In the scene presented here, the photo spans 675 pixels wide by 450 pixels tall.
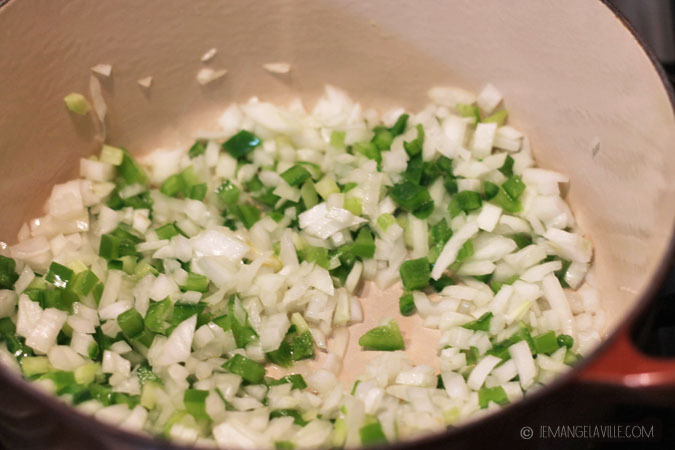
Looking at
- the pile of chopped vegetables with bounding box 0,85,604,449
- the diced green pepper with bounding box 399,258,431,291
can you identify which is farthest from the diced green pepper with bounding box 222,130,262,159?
the diced green pepper with bounding box 399,258,431,291

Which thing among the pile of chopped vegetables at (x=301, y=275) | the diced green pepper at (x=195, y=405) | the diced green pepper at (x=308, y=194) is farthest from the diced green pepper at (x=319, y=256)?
the diced green pepper at (x=195, y=405)

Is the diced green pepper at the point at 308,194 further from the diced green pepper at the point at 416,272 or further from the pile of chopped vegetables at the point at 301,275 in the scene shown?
the diced green pepper at the point at 416,272

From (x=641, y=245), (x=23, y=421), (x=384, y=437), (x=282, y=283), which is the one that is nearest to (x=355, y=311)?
(x=282, y=283)

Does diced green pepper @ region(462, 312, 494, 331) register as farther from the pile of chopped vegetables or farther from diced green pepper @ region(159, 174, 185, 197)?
diced green pepper @ region(159, 174, 185, 197)

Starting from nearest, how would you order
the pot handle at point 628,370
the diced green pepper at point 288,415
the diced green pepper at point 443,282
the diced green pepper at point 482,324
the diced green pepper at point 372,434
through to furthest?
1. the pot handle at point 628,370
2. the diced green pepper at point 372,434
3. the diced green pepper at point 288,415
4. the diced green pepper at point 482,324
5. the diced green pepper at point 443,282

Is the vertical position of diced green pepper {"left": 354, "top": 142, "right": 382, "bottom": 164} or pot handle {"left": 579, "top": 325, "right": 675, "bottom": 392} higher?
pot handle {"left": 579, "top": 325, "right": 675, "bottom": 392}

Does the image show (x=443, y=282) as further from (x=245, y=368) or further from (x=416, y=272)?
(x=245, y=368)
